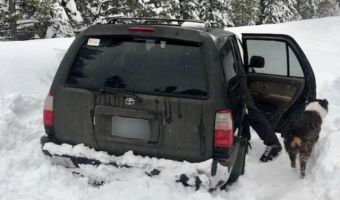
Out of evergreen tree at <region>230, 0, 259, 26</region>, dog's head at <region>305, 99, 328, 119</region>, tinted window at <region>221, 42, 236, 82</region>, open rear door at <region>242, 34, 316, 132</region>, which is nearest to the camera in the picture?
tinted window at <region>221, 42, 236, 82</region>

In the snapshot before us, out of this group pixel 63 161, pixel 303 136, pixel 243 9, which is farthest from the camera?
pixel 243 9

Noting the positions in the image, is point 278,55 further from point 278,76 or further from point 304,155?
point 304,155

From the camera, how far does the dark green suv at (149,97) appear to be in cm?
376

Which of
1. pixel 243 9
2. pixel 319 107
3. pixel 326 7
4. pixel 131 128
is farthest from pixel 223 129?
pixel 326 7

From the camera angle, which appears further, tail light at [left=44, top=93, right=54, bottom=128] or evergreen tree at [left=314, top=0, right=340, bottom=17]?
evergreen tree at [left=314, top=0, right=340, bottom=17]

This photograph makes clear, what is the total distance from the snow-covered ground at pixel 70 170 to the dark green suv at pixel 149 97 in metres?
0.23

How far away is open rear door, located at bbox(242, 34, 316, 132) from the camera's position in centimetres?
586

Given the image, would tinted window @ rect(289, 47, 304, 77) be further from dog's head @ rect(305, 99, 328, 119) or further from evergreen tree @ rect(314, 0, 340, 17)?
evergreen tree @ rect(314, 0, 340, 17)

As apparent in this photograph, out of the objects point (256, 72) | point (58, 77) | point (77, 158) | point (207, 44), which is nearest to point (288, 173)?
point (256, 72)

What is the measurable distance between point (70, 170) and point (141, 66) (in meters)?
1.30

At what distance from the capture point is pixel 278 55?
6.07 metres

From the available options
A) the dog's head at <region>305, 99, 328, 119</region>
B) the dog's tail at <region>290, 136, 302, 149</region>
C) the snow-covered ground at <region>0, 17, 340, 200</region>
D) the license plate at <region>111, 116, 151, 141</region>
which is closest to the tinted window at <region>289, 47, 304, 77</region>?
the dog's head at <region>305, 99, 328, 119</region>

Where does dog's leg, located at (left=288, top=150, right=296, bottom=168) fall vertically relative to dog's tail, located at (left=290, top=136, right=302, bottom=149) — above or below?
below

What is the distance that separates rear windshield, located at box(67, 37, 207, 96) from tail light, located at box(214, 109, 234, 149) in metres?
0.26
